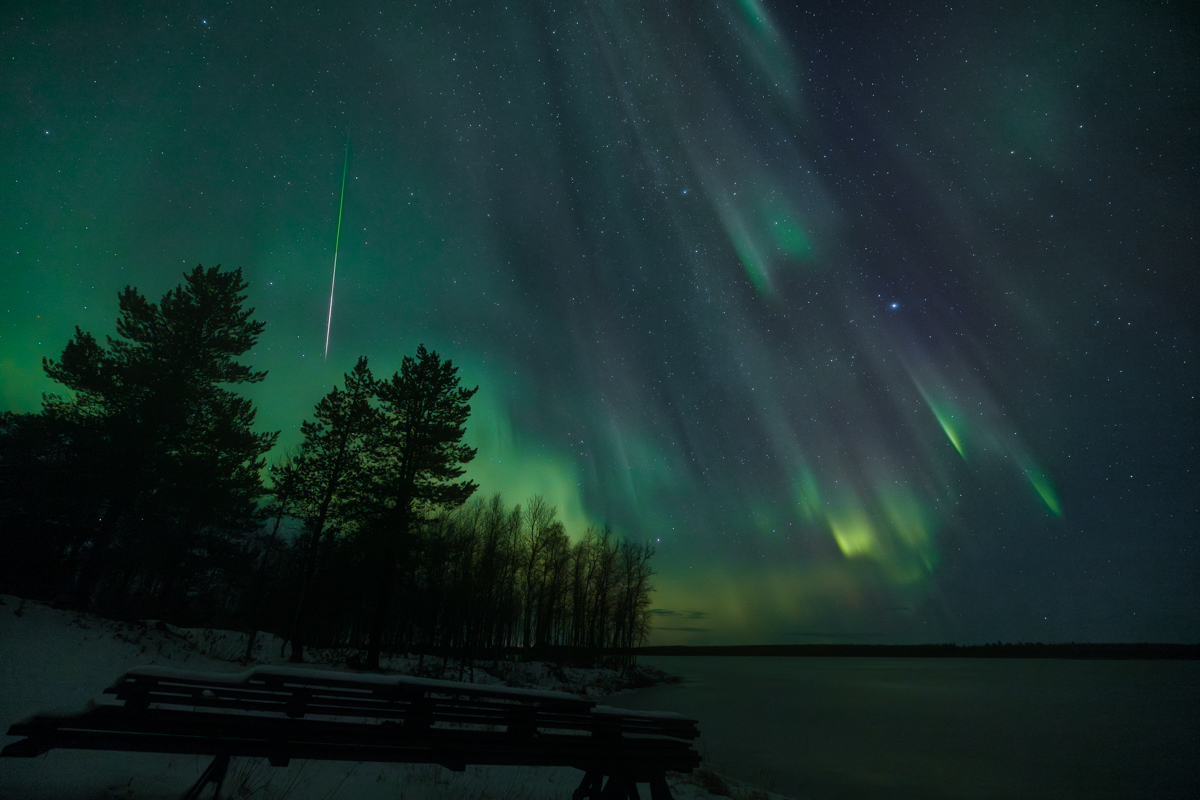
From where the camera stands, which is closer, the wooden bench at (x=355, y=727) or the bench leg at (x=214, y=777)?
the wooden bench at (x=355, y=727)

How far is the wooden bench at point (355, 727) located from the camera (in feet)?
15.0

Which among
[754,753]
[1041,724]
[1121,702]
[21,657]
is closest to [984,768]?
[754,753]

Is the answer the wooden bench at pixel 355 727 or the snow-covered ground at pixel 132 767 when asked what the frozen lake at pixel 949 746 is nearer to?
the snow-covered ground at pixel 132 767

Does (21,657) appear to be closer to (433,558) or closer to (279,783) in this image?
(279,783)

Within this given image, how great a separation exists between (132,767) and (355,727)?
4045mm

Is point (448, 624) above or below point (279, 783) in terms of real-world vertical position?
above

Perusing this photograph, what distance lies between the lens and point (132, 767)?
21.5ft

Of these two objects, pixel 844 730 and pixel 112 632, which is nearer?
pixel 112 632

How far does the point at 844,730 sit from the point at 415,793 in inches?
1428

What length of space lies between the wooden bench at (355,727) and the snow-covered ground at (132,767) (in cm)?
43

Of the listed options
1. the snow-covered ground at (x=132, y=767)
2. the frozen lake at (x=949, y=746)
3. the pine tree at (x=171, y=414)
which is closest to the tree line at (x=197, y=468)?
the pine tree at (x=171, y=414)

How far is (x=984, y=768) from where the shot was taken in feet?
80.6

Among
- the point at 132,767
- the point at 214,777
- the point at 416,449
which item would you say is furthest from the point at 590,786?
the point at 416,449

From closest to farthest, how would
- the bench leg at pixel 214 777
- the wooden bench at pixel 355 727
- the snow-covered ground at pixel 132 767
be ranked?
the wooden bench at pixel 355 727, the bench leg at pixel 214 777, the snow-covered ground at pixel 132 767
